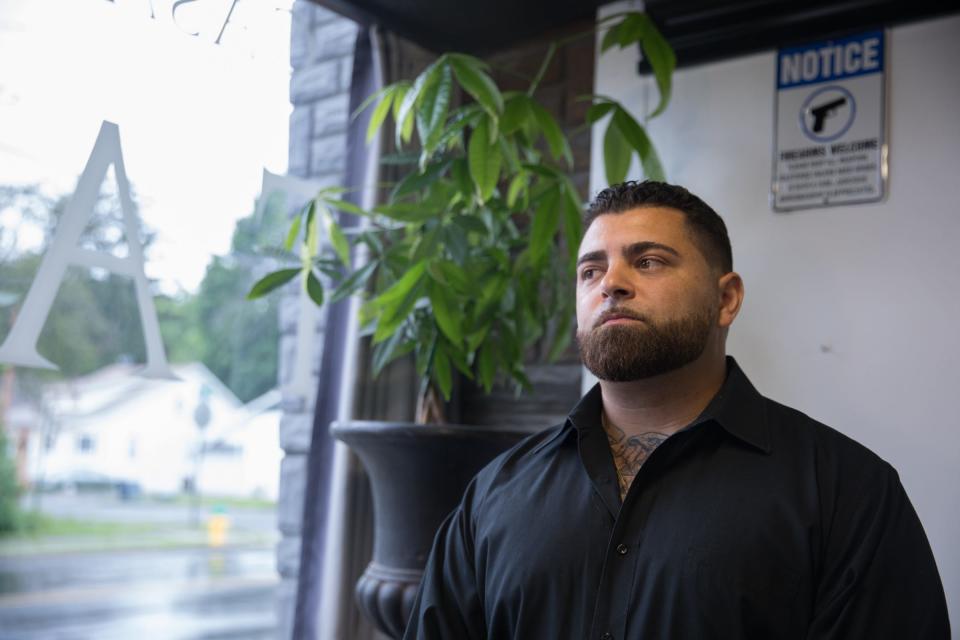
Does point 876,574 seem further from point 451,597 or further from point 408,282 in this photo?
point 408,282

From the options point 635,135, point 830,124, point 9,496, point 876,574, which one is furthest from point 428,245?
point 9,496

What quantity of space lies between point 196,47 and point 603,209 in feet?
3.59

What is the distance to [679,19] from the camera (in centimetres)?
200

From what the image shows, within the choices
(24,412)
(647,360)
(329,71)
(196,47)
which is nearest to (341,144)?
(329,71)

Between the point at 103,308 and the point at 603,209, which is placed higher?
the point at 603,209

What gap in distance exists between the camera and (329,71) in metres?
2.46

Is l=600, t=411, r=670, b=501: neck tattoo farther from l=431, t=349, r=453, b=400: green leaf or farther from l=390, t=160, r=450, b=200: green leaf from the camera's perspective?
l=390, t=160, r=450, b=200: green leaf

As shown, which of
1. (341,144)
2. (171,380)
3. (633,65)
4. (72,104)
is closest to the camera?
(72,104)

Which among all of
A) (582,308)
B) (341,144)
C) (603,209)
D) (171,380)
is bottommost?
(171,380)

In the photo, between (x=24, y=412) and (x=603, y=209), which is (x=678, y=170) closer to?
(x=603, y=209)

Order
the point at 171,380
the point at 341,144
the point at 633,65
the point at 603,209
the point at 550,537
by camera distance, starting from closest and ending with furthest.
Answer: the point at 550,537, the point at 603,209, the point at 171,380, the point at 633,65, the point at 341,144

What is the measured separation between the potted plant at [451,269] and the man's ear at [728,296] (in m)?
0.45

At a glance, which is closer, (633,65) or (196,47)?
(196,47)

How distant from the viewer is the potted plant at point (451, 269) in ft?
5.62
